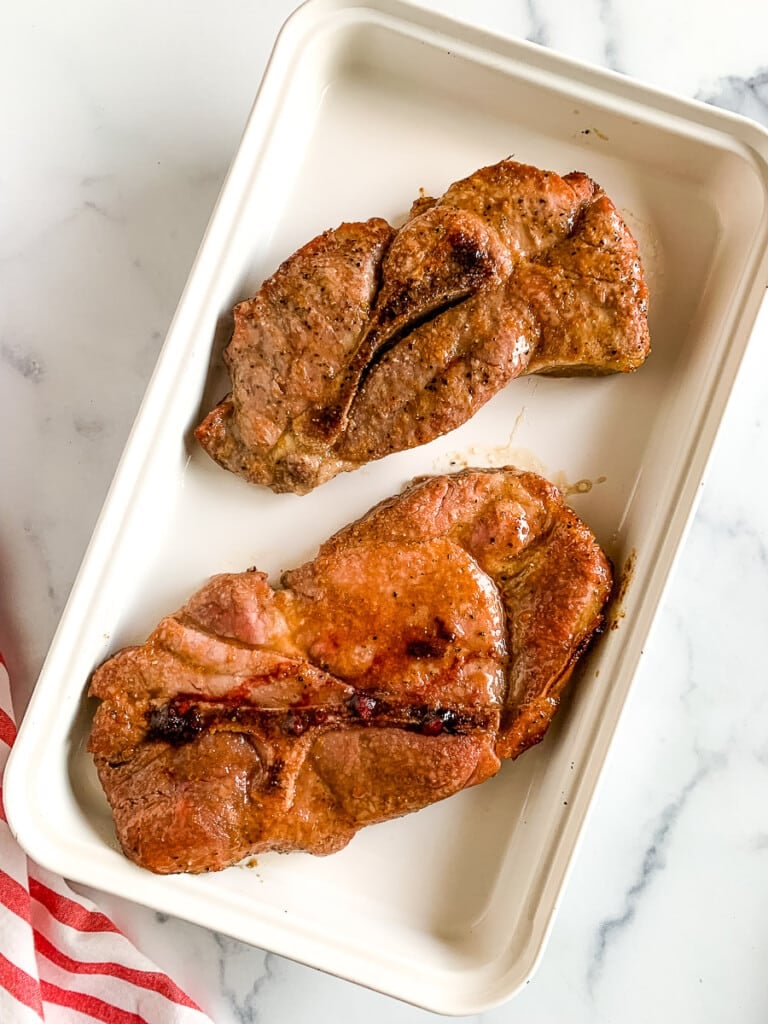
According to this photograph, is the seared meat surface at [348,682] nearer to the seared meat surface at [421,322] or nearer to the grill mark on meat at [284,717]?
the grill mark on meat at [284,717]

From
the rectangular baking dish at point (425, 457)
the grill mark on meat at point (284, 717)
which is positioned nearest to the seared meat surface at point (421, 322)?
the rectangular baking dish at point (425, 457)

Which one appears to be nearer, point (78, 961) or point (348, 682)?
point (348, 682)

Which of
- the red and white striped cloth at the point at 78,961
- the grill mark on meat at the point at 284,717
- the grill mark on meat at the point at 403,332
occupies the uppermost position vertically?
the grill mark on meat at the point at 403,332

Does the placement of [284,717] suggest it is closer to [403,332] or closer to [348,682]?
[348,682]

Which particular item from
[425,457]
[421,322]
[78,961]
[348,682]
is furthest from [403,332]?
[78,961]

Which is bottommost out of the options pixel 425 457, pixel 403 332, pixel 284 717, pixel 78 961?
pixel 78 961

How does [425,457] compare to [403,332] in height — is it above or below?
below
